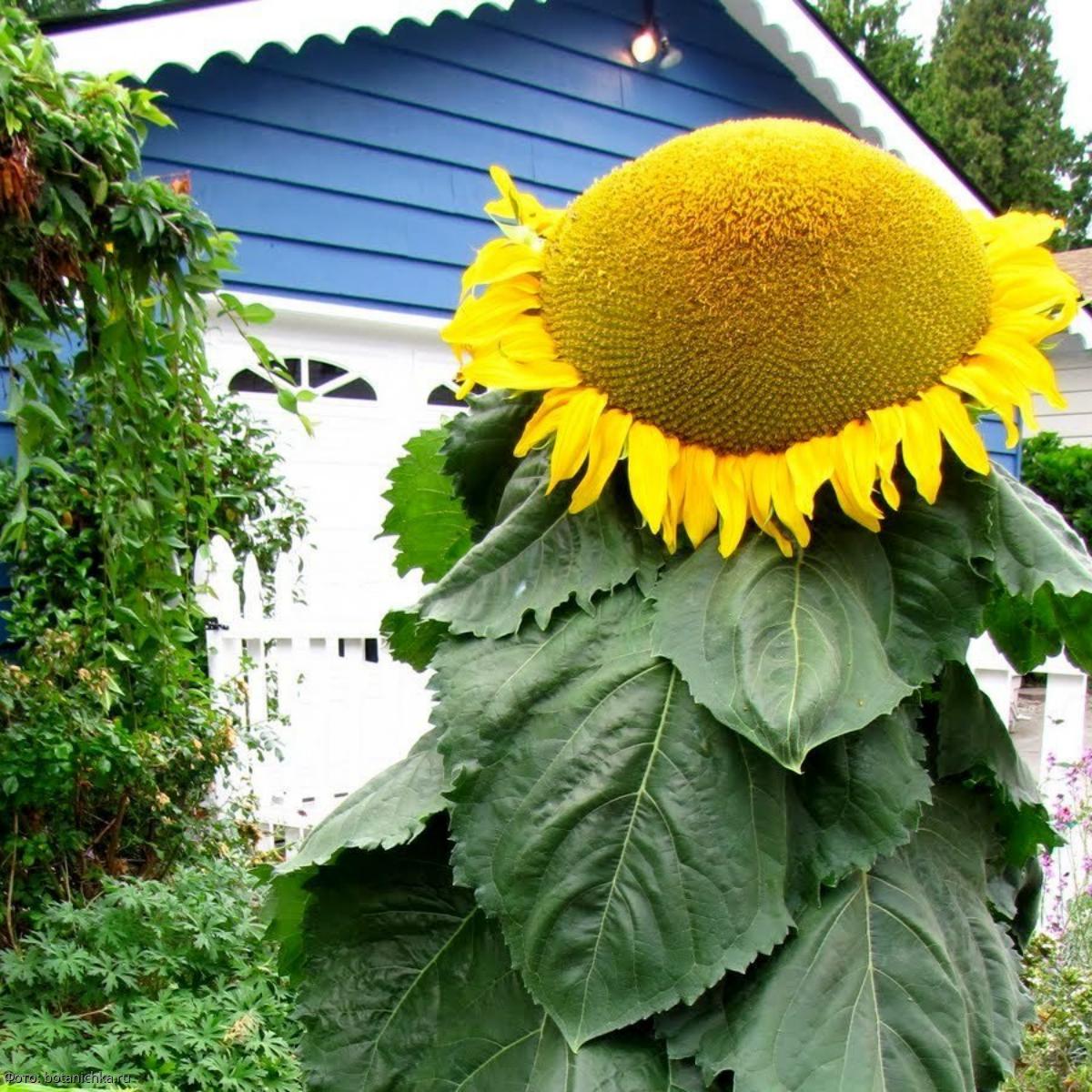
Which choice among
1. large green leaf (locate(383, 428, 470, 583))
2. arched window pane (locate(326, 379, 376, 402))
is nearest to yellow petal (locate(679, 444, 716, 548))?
large green leaf (locate(383, 428, 470, 583))

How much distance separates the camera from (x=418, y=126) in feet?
15.0

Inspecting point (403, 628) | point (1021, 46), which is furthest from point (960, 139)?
point (403, 628)

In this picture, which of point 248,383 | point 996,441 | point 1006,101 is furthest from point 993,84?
point 248,383

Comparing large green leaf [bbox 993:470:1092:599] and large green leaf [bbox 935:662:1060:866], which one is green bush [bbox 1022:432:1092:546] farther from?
large green leaf [bbox 993:470:1092:599]

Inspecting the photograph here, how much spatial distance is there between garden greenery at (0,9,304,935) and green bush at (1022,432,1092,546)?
325 inches

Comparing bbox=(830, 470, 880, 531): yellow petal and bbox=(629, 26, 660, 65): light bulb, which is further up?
bbox=(629, 26, 660, 65): light bulb

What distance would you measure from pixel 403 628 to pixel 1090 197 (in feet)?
75.5

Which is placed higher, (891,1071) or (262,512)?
(262,512)

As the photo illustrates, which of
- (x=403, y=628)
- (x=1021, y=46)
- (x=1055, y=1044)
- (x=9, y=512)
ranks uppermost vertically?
A: (x=1021, y=46)

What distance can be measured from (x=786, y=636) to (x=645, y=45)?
201 inches

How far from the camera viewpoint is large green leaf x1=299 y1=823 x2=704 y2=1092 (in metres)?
0.71

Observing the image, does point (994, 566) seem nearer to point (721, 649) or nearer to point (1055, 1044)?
point (721, 649)

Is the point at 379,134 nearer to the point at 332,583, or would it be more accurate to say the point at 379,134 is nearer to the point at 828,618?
the point at 332,583

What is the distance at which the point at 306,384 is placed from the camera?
454 cm
